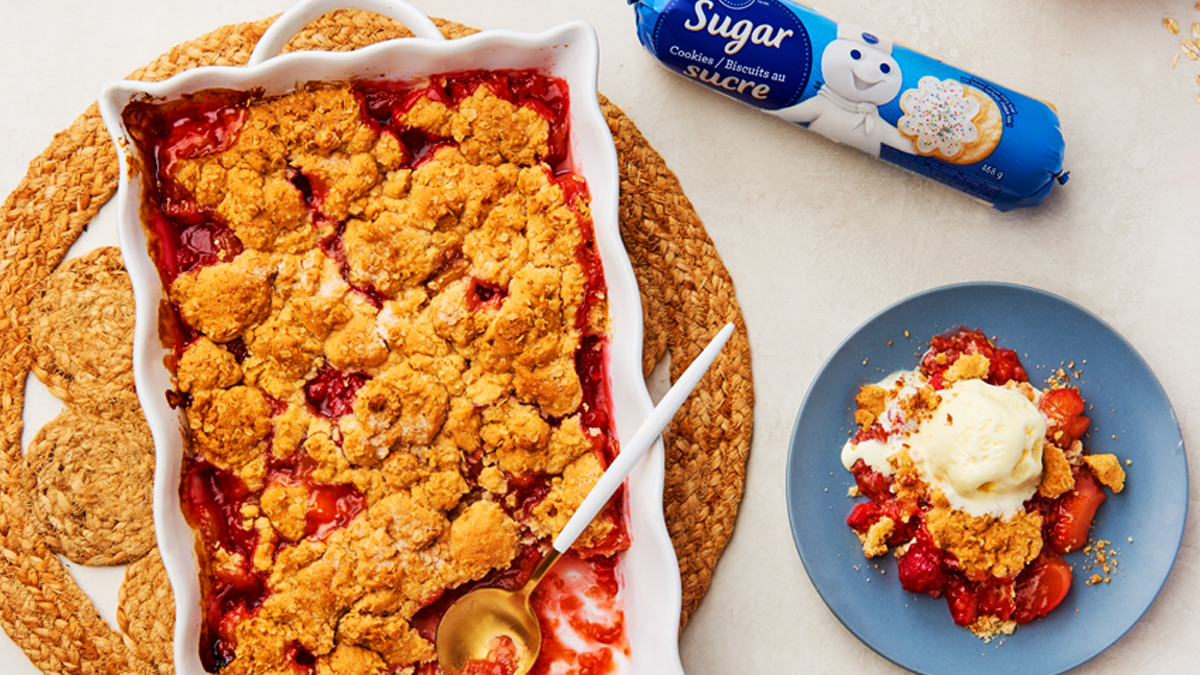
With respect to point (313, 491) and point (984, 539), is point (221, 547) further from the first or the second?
point (984, 539)

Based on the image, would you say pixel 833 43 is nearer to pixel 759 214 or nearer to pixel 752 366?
pixel 759 214

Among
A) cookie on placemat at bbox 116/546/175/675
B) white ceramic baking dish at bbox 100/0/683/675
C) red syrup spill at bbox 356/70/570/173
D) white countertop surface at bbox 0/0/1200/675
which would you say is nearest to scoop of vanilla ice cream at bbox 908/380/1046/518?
white countertop surface at bbox 0/0/1200/675

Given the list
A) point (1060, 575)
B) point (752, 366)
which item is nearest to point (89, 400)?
point (752, 366)

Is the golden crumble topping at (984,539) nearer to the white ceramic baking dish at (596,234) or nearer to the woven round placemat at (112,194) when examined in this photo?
the woven round placemat at (112,194)

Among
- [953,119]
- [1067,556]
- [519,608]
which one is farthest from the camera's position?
[1067,556]

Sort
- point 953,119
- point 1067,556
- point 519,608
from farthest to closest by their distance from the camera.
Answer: point 1067,556 → point 953,119 → point 519,608

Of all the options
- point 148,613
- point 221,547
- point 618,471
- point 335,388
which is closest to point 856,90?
point 618,471

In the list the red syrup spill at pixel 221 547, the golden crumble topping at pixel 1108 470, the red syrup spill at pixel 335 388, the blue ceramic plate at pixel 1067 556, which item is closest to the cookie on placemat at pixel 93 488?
the red syrup spill at pixel 221 547
